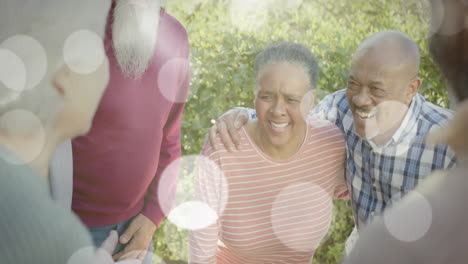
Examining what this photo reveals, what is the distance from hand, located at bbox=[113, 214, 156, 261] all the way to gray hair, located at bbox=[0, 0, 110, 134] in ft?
5.75

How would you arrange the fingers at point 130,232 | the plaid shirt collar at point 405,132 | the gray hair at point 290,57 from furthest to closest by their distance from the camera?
the fingers at point 130,232, the gray hair at point 290,57, the plaid shirt collar at point 405,132

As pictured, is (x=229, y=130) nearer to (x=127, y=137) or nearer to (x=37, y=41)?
(x=127, y=137)

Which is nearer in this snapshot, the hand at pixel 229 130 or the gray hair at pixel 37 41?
the gray hair at pixel 37 41

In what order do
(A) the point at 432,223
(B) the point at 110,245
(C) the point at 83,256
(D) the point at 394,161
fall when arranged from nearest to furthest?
(A) the point at 432,223, (C) the point at 83,256, (B) the point at 110,245, (D) the point at 394,161

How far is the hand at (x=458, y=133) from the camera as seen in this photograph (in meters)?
0.69

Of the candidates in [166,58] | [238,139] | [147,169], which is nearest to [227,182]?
[238,139]

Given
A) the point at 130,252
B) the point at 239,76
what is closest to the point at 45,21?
the point at 130,252

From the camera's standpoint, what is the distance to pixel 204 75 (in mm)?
4410

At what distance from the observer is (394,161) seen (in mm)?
2420

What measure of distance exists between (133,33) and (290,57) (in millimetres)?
990

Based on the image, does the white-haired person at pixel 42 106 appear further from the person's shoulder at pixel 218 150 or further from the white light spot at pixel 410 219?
the person's shoulder at pixel 218 150

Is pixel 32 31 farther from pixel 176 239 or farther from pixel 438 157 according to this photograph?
pixel 176 239

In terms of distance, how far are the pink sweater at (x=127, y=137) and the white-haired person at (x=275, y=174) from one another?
41 cm

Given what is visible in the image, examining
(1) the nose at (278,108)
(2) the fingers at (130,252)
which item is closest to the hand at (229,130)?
(1) the nose at (278,108)
